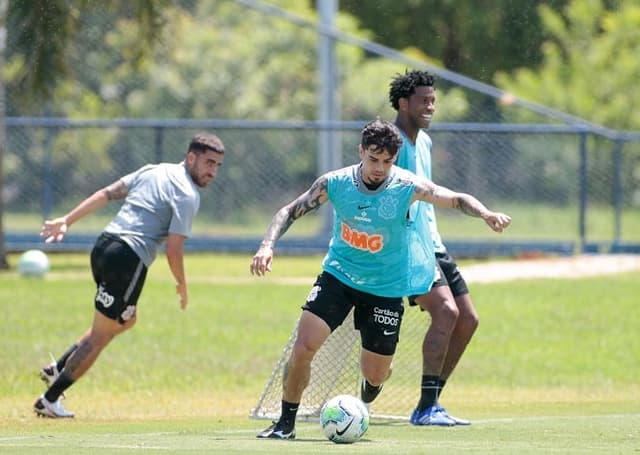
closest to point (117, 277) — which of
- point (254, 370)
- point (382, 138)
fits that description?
point (382, 138)

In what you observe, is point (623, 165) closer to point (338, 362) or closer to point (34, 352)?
point (34, 352)

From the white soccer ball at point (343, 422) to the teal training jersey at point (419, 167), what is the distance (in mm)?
1628

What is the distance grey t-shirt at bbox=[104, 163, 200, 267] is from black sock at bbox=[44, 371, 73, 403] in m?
1.03

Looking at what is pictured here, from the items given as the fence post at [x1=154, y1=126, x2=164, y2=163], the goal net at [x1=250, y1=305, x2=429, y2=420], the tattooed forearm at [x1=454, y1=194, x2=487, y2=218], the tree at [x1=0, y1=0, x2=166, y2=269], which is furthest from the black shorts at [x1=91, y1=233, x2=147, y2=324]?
the fence post at [x1=154, y1=126, x2=164, y2=163]

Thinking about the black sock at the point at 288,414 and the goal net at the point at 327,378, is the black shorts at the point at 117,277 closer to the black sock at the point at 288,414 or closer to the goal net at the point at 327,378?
the goal net at the point at 327,378

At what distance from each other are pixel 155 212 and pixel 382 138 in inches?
106

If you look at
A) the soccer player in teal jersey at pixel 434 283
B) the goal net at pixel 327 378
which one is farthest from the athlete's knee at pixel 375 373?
the goal net at pixel 327 378

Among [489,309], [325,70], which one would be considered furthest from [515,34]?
[489,309]

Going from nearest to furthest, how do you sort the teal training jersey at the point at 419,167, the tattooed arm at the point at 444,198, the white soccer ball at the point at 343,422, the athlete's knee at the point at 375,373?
the white soccer ball at the point at 343,422 → the tattooed arm at the point at 444,198 → the athlete's knee at the point at 375,373 → the teal training jersey at the point at 419,167

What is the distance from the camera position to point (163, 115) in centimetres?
3309

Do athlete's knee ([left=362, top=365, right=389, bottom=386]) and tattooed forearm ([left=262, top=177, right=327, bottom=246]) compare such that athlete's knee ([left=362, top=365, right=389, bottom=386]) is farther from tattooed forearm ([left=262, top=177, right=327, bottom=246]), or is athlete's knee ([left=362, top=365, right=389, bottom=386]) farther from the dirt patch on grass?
the dirt patch on grass

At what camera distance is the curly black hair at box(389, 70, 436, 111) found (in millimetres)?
10312

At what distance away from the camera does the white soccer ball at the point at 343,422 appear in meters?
8.74

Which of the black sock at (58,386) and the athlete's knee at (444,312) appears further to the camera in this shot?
the black sock at (58,386)
